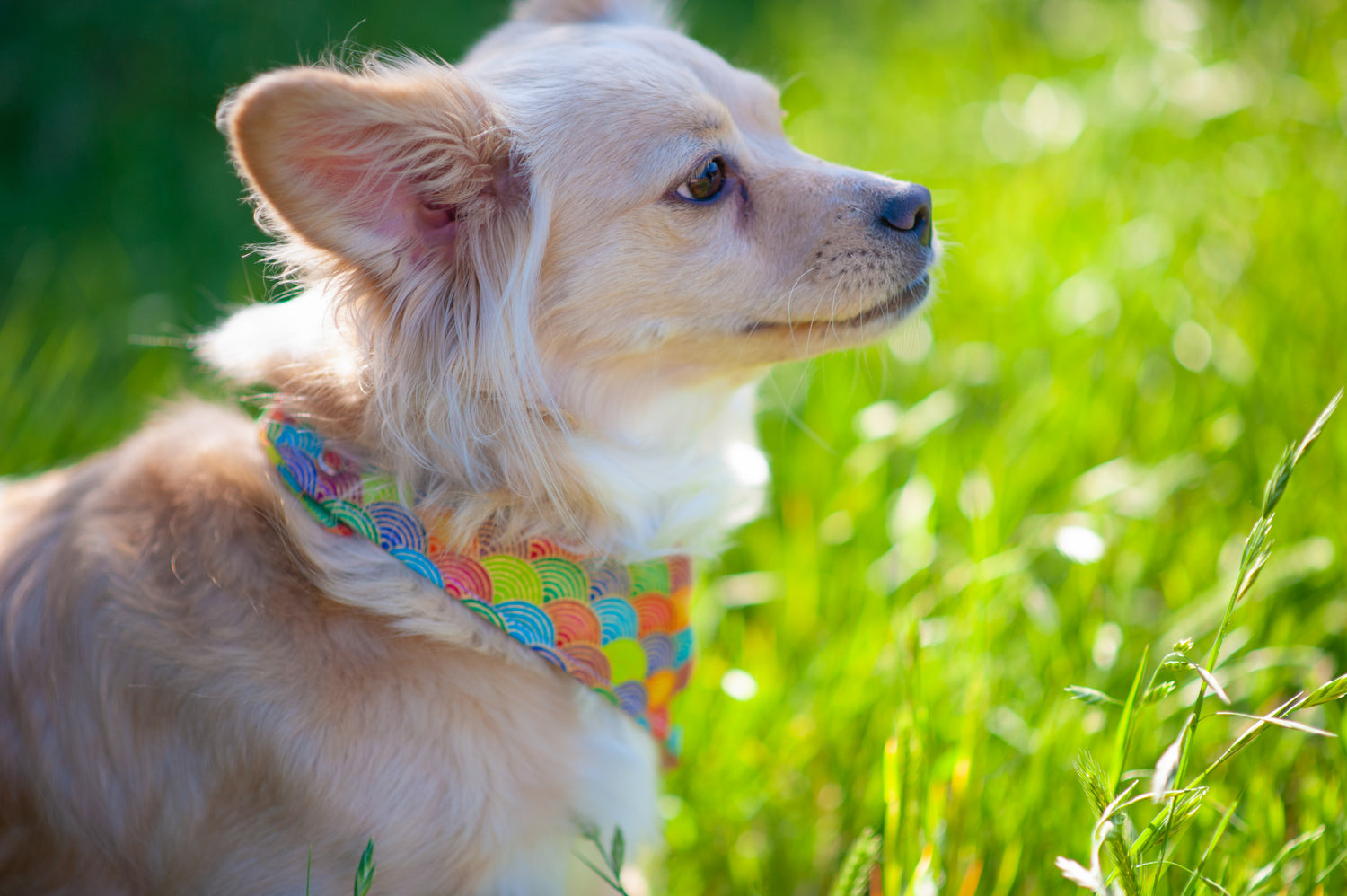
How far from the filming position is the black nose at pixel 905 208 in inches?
69.4

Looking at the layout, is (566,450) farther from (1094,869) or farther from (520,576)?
(1094,869)

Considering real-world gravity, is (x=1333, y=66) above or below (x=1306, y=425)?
above

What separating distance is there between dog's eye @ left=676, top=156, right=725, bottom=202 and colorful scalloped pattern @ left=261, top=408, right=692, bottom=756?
26.5 inches

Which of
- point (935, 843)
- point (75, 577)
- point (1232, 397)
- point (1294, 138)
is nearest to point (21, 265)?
point (75, 577)

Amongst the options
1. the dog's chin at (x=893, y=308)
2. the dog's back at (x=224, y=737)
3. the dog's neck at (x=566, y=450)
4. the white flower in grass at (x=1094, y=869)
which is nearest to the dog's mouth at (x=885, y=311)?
the dog's chin at (x=893, y=308)

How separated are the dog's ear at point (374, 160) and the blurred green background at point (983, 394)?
2.32 ft

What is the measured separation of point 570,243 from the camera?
1672mm

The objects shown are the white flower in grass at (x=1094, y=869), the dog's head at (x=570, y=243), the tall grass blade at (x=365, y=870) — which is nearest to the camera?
the white flower in grass at (x=1094, y=869)

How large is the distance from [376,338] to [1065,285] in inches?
97.1

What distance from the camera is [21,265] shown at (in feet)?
11.8

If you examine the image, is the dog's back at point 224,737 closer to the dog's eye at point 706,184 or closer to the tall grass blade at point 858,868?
the tall grass blade at point 858,868

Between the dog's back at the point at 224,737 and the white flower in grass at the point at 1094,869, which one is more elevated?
the white flower in grass at the point at 1094,869

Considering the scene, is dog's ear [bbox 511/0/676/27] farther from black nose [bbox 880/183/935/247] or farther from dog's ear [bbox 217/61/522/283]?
black nose [bbox 880/183/935/247]

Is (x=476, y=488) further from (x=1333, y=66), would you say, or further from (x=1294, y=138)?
(x=1333, y=66)
